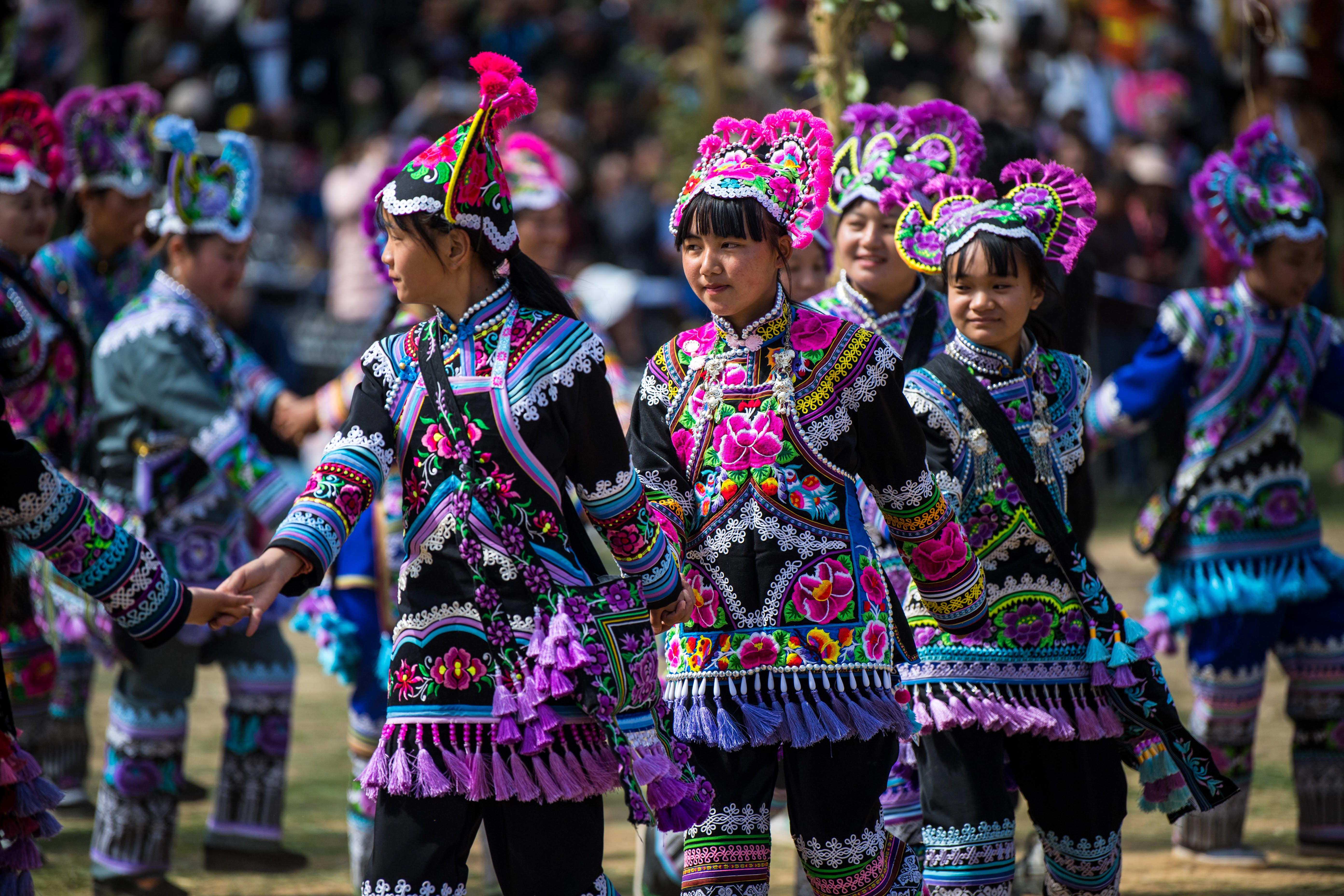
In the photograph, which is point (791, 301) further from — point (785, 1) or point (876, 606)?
point (785, 1)

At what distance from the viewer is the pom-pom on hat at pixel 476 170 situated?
330 cm

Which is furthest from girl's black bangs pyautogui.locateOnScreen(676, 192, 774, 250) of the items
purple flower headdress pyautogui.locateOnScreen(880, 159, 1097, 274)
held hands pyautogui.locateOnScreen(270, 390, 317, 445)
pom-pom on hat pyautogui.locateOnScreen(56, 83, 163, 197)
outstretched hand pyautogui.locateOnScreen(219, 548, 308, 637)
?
pom-pom on hat pyautogui.locateOnScreen(56, 83, 163, 197)

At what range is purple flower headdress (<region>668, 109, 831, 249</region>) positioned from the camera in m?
3.75

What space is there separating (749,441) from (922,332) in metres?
1.23

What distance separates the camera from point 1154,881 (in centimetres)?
527

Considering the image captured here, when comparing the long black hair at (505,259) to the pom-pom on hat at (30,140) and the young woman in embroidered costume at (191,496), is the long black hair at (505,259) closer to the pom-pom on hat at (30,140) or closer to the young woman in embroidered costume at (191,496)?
the young woman in embroidered costume at (191,496)

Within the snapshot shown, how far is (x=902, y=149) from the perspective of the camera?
4.75 meters

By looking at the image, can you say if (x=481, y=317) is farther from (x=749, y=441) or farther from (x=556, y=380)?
(x=749, y=441)

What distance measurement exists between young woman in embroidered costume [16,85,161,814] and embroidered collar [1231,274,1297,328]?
13.4 ft

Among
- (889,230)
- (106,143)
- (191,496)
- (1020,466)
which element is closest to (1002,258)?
(1020,466)

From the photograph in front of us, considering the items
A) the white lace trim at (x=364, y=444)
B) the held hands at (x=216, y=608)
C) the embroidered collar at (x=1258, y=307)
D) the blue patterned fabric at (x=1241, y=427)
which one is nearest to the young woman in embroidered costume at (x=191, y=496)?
the held hands at (x=216, y=608)

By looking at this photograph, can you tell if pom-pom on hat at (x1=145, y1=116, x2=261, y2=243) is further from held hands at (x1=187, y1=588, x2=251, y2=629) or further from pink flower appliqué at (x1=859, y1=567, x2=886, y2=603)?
pink flower appliqué at (x1=859, y1=567, x2=886, y2=603)

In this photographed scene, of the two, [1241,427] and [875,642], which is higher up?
[1241,427]

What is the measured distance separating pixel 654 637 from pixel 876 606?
583mm
